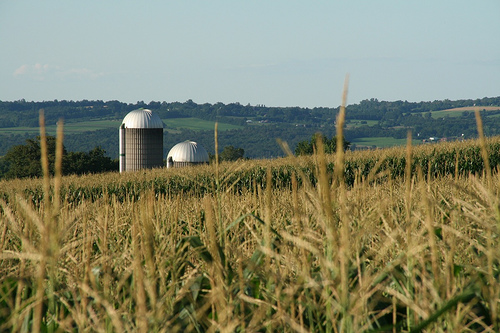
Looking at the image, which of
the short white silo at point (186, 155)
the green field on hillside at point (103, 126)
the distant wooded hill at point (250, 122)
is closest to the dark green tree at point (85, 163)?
the short white silo at point (186, 155)

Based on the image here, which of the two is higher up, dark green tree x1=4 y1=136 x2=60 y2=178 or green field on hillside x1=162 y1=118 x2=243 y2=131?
green field on hillside x1=162 y1=118 x2=243 y2=131

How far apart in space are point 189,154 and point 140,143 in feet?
16.2

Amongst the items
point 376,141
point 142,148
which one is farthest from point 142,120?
point 376,141

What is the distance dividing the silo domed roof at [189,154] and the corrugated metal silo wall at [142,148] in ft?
7.76

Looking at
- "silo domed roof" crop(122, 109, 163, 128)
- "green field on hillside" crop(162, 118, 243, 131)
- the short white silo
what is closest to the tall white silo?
"silo domed roof" crop(122, 109, 163, 128)

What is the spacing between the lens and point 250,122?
518ft

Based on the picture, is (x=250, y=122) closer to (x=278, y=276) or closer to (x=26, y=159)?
(x=26, y=159)

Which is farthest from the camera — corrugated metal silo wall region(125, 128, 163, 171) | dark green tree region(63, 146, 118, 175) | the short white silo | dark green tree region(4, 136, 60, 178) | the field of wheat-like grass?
dark green tree region(4, 136, 60, 178)

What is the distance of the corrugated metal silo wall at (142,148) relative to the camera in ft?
154

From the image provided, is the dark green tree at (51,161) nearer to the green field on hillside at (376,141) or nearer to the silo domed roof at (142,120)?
the silo domed roof at (142,120)

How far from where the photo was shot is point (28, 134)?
125625mm

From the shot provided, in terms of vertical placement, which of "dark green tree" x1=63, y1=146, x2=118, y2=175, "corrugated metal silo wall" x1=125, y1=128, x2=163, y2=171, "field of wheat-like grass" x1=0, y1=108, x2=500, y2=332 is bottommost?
"dark green tree" x1=63, y1=146, x2=118, y2=175

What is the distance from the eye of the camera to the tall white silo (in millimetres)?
46844

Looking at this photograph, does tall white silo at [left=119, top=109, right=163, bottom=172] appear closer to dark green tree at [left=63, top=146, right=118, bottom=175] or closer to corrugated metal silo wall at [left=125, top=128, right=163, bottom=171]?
corrugated metal silo wall at [left=125, top=128, right=163, bottom=171]
